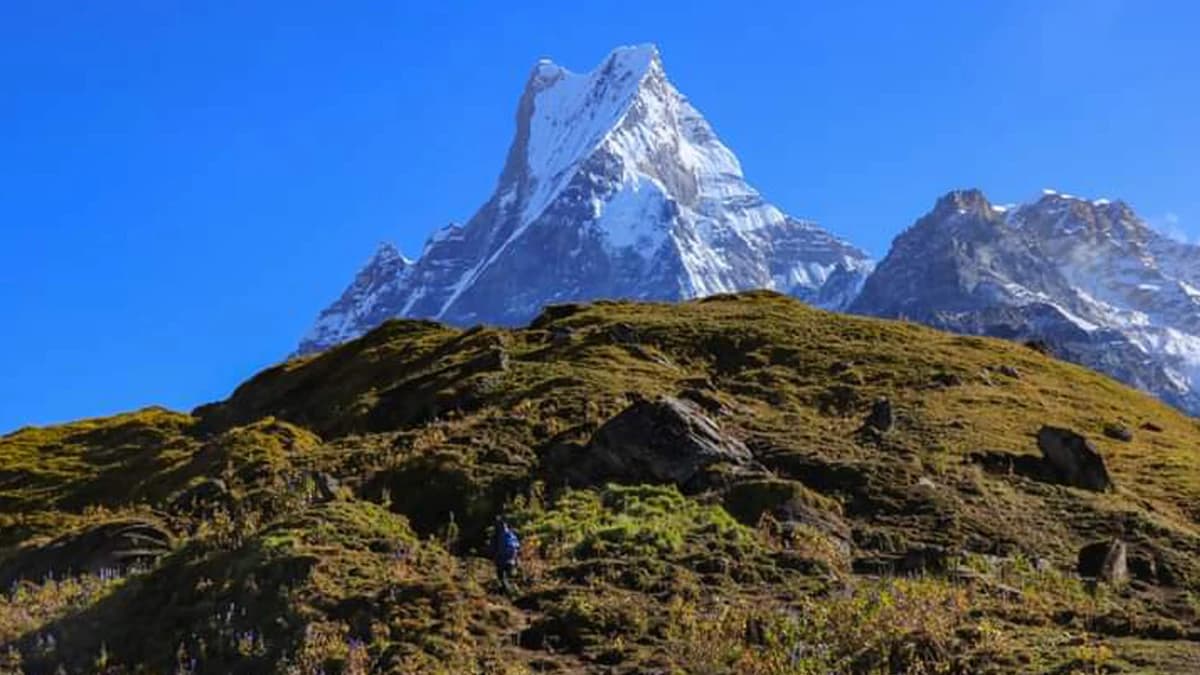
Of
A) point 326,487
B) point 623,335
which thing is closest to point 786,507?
point 326,487

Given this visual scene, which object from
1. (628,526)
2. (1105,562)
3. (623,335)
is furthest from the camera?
(623,335)

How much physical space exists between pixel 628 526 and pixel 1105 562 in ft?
28.7

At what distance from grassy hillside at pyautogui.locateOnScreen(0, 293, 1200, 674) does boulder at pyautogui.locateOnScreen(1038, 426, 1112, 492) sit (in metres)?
0.36

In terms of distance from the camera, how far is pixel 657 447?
29.3 m

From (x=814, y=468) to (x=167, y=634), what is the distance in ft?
51.8

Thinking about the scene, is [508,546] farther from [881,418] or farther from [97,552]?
[881,418]

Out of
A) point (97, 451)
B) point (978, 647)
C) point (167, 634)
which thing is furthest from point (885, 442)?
point (97, 451)

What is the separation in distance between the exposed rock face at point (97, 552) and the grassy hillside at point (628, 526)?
84 millimetres

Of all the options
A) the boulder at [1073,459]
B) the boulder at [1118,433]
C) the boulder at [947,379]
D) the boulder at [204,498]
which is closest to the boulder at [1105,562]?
the boulder at [1073,459]

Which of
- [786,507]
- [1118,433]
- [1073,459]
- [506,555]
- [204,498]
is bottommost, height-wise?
[506,555]

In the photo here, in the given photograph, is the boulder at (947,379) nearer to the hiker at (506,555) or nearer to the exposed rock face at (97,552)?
the hiker at (506,555)

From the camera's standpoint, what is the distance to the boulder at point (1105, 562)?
23703 millimetres

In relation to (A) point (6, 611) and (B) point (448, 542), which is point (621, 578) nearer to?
(B) point (448, 542)

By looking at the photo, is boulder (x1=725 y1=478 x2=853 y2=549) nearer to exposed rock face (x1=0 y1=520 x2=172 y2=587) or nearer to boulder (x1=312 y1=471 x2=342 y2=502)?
boulder (x1=312 y1=471 x2=342 y2=502)
